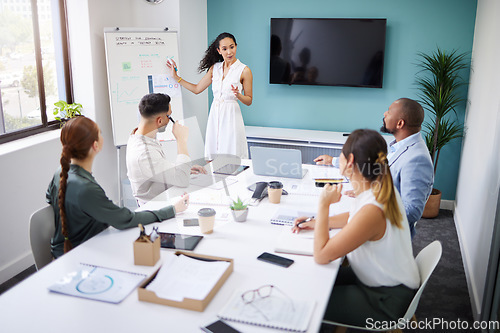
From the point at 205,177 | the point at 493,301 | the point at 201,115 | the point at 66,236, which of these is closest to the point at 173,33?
the point at 201,115

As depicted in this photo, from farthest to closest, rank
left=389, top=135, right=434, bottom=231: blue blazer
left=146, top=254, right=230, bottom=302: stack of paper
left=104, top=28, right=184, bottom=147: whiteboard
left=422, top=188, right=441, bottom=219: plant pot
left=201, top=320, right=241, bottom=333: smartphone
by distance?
1. left=422, top=188, right=441, bottom=219: plant pot
2. left=104, top=28, right=184, bottom=147: whiteboard
3. left=389, top=135, right=434, bottom=231: blue blazer
4. left=146, top=254, right=230, bottom=302: stack of paper
5. left=201, top=320, right=241, bottom=333: smartphone

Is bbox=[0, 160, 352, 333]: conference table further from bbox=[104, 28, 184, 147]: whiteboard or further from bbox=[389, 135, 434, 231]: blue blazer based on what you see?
bbox=[104, 28, 184, 147]: whiteboard

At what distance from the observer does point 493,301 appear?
239cm

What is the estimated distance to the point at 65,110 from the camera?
3945 mm

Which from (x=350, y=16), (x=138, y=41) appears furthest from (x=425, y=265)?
(x=350, y=16)

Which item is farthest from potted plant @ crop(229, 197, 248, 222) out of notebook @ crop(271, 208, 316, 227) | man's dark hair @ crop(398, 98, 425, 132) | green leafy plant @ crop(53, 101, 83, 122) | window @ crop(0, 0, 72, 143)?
green leafy plant @ crop(53, 101, 83, 122)

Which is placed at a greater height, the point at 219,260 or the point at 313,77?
the point at 313,77

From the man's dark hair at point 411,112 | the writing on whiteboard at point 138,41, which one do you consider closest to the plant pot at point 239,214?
the man's dark hair at point 411,112

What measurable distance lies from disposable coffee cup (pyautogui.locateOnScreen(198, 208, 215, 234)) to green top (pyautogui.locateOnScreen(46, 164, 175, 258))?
0.25 m

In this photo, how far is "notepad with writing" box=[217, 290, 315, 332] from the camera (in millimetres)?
1493

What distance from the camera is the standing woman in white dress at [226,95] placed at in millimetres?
4184

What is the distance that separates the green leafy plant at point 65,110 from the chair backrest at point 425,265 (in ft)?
9.73

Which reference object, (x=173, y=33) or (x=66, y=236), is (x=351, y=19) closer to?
(x=173, y=33)

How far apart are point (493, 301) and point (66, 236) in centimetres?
213
